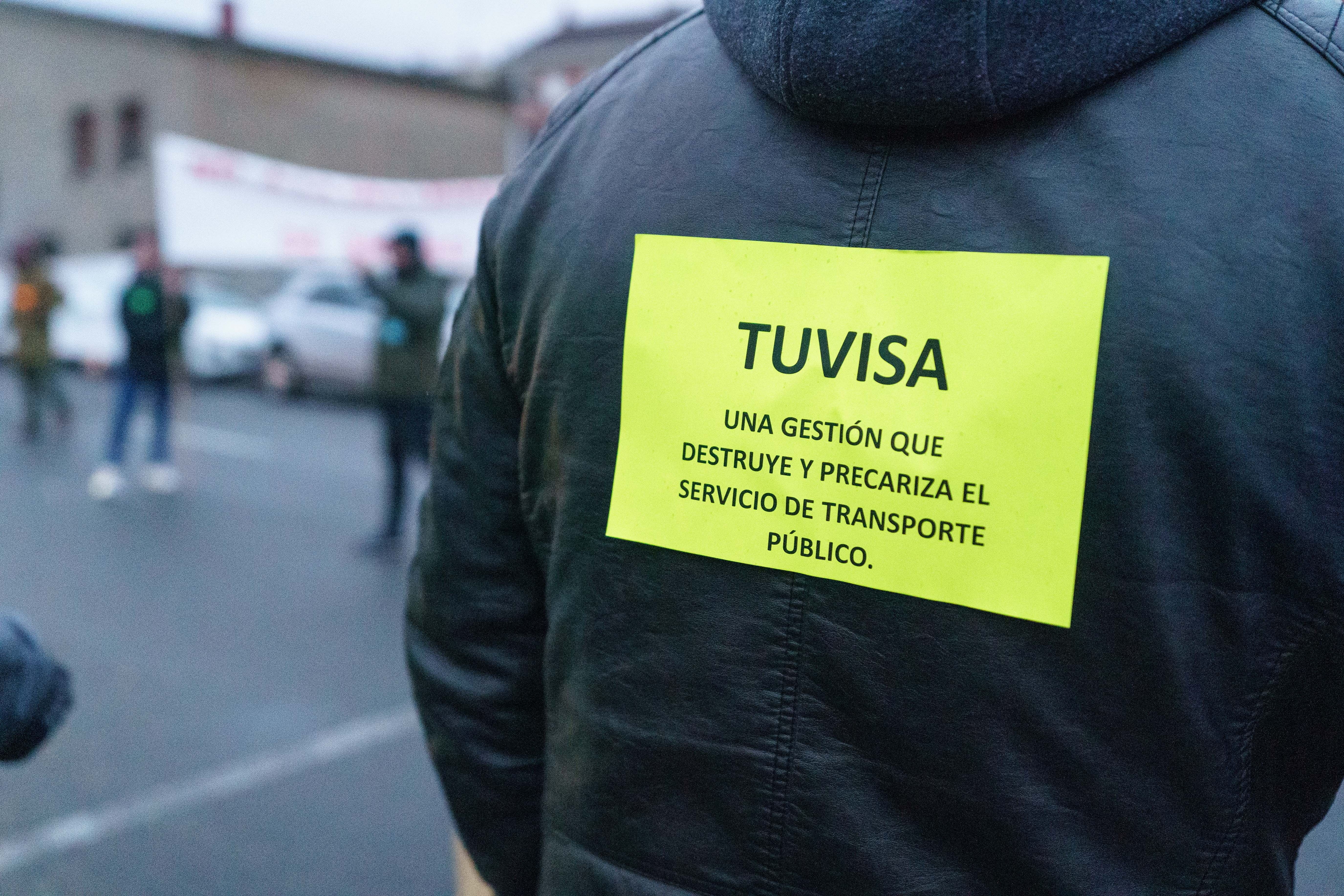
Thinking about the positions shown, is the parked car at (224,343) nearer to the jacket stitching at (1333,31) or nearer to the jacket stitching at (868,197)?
the jacket stitching at (868,197)

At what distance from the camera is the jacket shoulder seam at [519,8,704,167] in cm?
119

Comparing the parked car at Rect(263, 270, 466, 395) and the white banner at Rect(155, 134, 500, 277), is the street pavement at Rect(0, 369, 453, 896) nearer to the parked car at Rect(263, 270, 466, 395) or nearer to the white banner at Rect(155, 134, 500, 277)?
the parked car at Rect(263, 270, 466, 395)

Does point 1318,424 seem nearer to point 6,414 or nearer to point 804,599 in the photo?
point 804,599

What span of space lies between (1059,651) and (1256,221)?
351mm

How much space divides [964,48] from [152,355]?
8148mm

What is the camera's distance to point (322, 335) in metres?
13.0

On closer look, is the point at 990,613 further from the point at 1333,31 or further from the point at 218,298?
the point at 218,298

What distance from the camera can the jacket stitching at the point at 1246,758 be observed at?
87cm

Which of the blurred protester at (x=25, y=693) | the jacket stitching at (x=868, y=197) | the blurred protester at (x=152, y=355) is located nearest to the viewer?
the jacket stitching at (x=868, y=197)

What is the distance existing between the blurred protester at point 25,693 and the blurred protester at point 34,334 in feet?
32.2

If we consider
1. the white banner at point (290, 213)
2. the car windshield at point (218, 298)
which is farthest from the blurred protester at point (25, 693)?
the white banner at point (290, 213)

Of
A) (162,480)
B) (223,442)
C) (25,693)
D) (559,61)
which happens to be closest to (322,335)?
(223,442)

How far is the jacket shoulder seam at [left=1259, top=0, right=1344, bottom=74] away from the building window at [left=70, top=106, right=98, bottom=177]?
91.8 feet

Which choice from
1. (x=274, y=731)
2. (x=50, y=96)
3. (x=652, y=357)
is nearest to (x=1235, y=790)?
(x=652, y=357)
